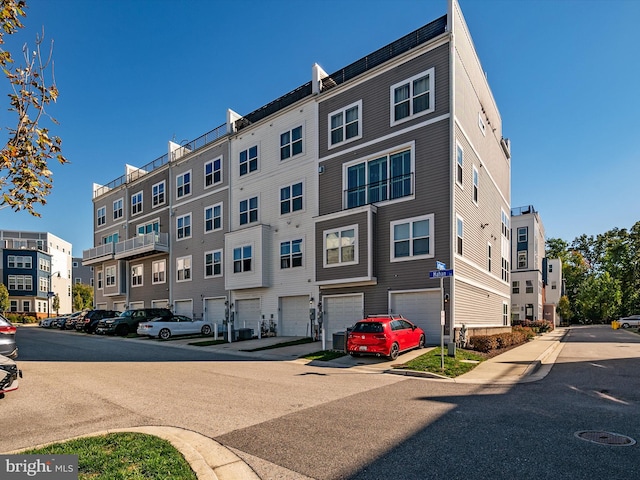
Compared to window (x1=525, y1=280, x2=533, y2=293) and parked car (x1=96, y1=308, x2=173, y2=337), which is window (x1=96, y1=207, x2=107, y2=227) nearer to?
parked car (x1=96, y1=308, x2=173, y2=337)

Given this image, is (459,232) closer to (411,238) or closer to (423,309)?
→ (411,238)

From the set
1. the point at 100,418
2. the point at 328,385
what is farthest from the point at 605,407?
the point at 100,418

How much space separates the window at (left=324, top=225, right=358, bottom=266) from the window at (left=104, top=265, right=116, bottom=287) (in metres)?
25.7

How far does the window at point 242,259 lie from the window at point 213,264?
8.43ft

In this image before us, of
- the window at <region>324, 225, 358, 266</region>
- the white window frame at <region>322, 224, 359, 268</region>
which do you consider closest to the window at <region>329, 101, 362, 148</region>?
the white window frame at <region>322, 224, 359, 268</region>

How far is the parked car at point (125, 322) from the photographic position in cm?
2856

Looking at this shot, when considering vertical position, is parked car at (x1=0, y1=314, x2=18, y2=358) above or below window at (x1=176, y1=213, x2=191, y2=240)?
below

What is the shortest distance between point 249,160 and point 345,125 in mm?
7939

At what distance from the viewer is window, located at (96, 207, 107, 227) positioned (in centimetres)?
4319

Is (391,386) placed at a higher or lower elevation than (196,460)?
lower

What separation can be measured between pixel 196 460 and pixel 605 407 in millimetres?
7802

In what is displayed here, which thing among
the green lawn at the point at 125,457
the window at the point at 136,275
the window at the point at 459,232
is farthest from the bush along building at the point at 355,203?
the green lawn at the point at 125,457

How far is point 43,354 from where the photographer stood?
1688 centimetres

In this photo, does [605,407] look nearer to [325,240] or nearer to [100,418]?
[100,418]
